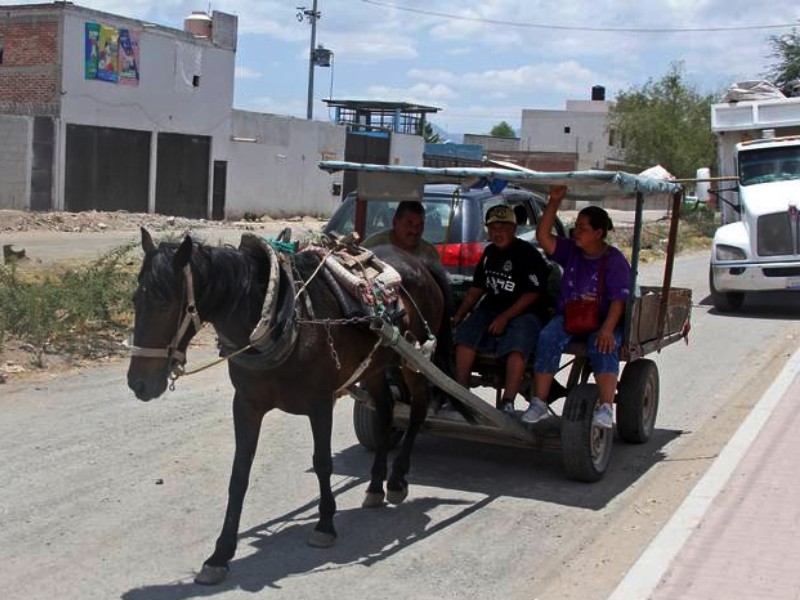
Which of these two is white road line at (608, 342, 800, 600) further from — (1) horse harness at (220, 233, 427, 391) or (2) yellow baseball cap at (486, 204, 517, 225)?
(2) yellow baseball cap at (486, 204, 517, 225)

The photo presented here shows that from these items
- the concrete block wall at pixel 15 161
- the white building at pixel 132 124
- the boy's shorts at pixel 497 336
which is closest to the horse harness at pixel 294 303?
the boy's shorts at pixel 497 336

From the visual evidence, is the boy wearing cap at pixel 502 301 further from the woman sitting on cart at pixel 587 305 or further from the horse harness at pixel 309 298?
the horse harness at pixel 309 298

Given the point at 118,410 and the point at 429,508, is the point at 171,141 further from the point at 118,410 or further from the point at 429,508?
the point at 429,508

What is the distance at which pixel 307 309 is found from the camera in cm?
523

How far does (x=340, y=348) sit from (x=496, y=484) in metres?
1.97

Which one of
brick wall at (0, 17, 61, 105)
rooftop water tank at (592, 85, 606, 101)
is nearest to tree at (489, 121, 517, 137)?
rooftop water tank at (592, 85, 606, 101)

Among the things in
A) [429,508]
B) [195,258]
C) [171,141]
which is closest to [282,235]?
[195,258]

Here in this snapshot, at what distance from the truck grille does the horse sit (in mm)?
12000

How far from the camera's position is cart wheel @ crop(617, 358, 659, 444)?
302 inches

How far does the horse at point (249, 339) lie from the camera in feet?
14.8

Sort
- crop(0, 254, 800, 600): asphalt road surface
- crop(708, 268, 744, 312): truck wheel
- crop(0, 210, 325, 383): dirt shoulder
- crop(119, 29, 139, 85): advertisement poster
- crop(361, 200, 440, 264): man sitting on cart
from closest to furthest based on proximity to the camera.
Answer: crop(0, 254, 800, 600): asphalt road surface
crop(361, 200, 440, 264): man sitting on cart
crop(0, 210, 325, 383): dirt shoulder
crop(708, 268, 744, 312): truck wheel
crop(119, 29, 139, 85): advertisement poster

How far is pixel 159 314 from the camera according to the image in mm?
4496

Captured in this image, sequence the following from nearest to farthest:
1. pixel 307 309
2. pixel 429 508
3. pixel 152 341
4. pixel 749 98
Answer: pixel 152 341 < pixel 307 309 < pixel 429 508 < pixel 749 98

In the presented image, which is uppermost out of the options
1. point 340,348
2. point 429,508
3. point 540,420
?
point 340,348
